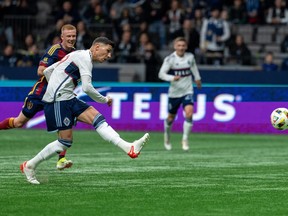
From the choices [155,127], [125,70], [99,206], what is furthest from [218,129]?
[99,206]

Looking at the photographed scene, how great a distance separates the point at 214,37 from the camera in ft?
90.7

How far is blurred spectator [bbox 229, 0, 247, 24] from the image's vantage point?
94.4ft

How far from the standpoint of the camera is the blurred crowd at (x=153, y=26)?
91.1 feet

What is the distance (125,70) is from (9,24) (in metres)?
4.59

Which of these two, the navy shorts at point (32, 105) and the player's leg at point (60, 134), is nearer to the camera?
the player's leg at point (60, 134)

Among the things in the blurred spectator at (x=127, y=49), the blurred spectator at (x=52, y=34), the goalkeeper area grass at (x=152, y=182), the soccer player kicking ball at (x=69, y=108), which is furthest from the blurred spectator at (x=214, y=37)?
the soccer player kicking ball at (x=69, y=108)

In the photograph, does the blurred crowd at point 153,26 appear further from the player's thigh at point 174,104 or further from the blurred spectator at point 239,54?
the player's thigh at point 174,104

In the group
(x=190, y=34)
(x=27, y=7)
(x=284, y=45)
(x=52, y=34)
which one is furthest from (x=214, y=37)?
(x=27, y=7)

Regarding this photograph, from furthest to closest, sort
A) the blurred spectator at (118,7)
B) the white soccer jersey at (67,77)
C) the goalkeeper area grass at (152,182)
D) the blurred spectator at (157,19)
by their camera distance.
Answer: the blurred spectator at (118,7) < the blurred spectator at (157,19) < the white soccer jersey at (67,77) < the goalkeeper area grass at (152,182)

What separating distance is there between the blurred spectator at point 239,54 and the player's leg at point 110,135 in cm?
1554

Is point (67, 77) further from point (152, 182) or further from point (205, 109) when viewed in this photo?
point (205, 109)

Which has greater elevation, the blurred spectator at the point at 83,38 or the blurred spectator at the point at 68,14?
the blurred spectator at the point at 68,14

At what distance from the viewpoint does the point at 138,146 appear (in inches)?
480

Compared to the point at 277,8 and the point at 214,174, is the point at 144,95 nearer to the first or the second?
the point at 277,8
